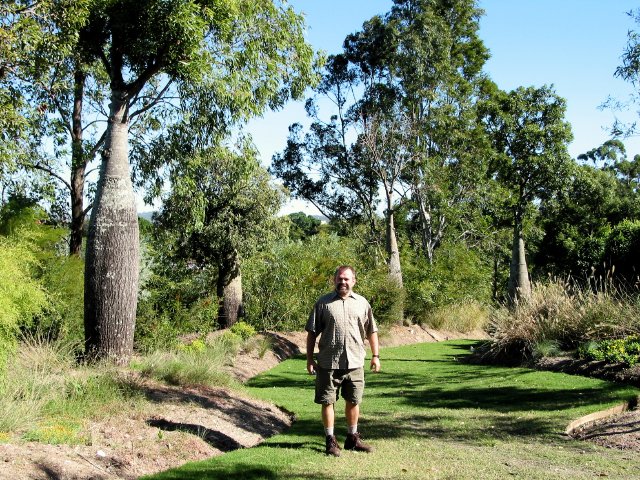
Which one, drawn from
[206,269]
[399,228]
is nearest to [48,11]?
[206,269]

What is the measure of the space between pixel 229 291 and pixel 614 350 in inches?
408

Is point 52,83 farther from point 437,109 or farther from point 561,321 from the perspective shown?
point 437,109

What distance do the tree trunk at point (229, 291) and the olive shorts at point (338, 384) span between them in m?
11.1

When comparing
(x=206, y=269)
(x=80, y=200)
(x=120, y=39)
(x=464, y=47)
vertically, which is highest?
(x=464, y=47)

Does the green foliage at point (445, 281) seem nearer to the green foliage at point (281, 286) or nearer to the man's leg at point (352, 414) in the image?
the green foliage at point (281, 286)

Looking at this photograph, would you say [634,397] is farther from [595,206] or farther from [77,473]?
[595,206]

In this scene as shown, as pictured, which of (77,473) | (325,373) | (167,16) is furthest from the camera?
(167,16)

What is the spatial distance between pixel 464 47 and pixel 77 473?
31.1 m

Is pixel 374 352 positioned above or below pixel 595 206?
below

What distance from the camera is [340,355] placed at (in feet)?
20.4

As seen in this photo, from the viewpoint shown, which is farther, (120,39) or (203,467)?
(120,39)

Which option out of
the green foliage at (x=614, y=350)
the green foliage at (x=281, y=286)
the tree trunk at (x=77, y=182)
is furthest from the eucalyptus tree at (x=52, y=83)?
the green foliage at (x=614, y=350)

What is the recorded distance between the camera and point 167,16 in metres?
9.76

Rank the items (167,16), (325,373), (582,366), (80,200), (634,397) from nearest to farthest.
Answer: (325,373), (634,397), (167,16), (582,366), (80,200)
